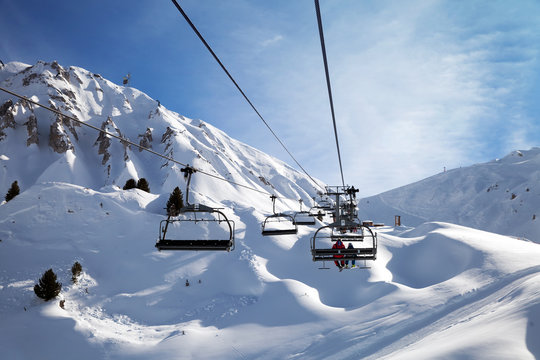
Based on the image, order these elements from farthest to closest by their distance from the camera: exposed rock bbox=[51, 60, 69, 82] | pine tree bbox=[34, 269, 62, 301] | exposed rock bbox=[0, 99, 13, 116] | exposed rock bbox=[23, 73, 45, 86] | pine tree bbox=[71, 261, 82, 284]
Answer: exposed rock bbox=[51, 60, 69, 82]
exposed rock bbox=[23, 73, 45, 86]
exposed rock bbox=[0, 99, 13, 116]
pine tree bbox=[71, 261, 82, 284]
pine tree bbox=[34, 269, 62, 301]

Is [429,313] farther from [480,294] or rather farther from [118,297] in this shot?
[118,297]

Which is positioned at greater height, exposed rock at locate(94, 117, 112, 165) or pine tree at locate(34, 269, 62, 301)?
exposed rock at locate(94, 117, 112, 165)

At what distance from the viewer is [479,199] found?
3002 inches

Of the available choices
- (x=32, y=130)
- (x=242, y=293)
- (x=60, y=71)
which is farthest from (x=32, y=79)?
(x=242, y=293)

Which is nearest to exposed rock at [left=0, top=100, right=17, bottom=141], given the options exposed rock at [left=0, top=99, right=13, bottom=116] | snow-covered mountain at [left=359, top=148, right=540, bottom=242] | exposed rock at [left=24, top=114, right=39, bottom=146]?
exposed rock at [left=0, top=99, right=13, bottom=116]

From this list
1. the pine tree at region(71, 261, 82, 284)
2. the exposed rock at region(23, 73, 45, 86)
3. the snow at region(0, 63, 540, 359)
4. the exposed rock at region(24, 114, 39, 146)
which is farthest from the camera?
the exposed rock at region(23, 73, 45, 86)

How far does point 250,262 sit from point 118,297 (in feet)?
32.2

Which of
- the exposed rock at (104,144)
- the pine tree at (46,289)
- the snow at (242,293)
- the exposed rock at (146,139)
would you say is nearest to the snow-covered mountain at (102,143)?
the exposed rock at (146,139)

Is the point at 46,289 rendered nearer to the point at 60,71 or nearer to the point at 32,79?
the point at 32,79

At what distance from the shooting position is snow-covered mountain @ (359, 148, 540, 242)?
6069cm

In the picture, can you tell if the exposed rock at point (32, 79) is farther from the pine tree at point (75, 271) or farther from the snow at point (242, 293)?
the pine tree at point (75, 271)

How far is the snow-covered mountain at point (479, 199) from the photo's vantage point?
199 ft

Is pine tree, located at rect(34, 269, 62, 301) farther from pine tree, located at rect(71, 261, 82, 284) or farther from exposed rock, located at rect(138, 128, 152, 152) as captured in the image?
exposed rock, located at rect(138, 128, 152, 152)

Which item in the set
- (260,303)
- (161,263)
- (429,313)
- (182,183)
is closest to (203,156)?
(182,183)
